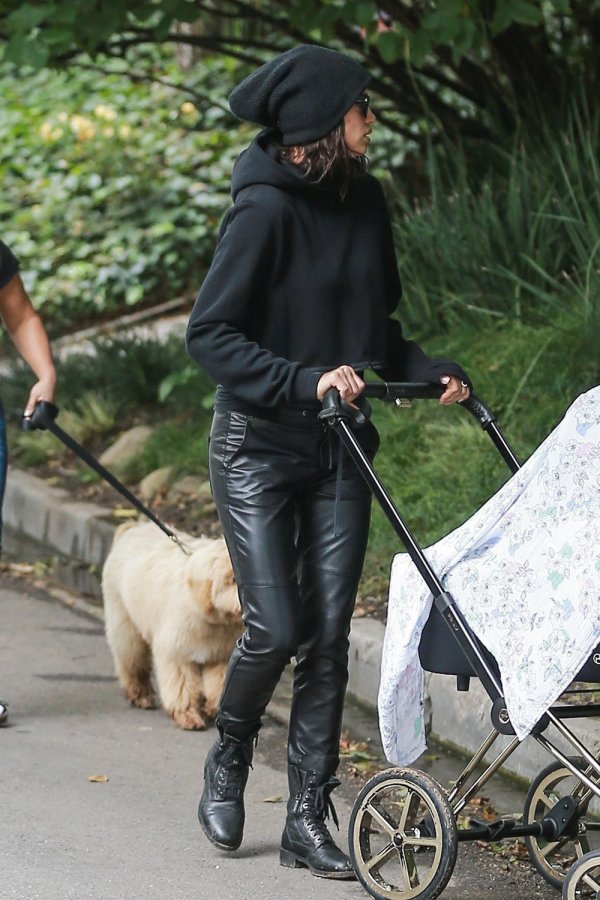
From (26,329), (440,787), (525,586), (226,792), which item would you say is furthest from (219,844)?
(26,329)

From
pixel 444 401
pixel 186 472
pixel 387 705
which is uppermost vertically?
pixel 444 401

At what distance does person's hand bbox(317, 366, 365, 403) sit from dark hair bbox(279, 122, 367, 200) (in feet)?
1.84

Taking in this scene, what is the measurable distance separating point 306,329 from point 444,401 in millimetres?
445

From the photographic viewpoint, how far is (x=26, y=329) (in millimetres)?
5707

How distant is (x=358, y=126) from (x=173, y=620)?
2300 mm

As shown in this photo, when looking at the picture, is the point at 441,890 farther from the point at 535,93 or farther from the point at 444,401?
the point at 535,93

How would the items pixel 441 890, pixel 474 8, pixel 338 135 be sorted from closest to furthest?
pixel 441 890 → pixel 338 135 → pixel 474 8

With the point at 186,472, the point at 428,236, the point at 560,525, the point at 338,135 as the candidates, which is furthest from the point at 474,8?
the point at 560,525

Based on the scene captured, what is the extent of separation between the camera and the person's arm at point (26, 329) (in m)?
5.65

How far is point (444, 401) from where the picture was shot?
14.1 feet

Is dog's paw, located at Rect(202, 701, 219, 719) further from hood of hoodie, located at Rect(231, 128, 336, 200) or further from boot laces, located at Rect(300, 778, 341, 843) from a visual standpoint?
hood of hoodie, located at Rect(231, 128, 336, 200)

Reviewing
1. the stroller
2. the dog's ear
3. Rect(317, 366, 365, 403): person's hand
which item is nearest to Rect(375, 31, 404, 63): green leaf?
the dog's ear

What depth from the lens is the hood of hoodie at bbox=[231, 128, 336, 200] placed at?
414 cm

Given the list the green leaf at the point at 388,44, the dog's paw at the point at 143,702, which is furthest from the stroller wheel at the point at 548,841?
the green leaf at the point at 388,44
